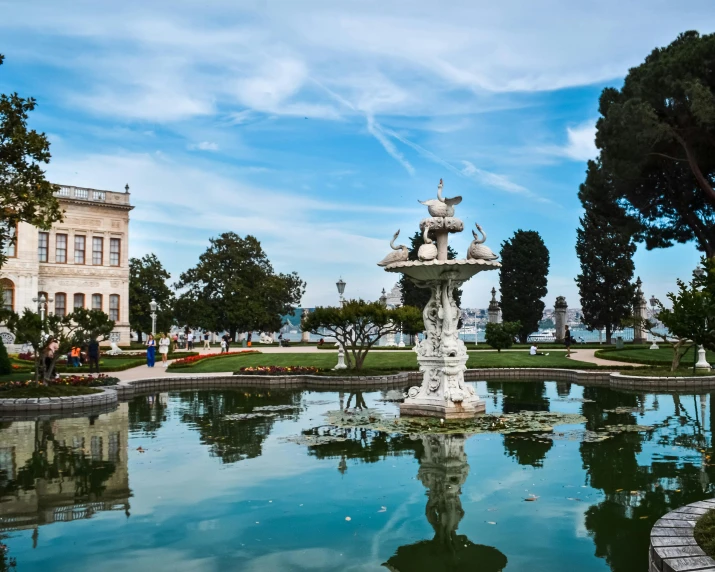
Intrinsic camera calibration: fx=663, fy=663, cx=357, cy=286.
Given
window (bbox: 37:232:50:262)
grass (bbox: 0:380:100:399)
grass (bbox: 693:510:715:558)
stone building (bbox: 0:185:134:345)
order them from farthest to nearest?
1. stone building (bbox: 0:185:134:345)
2. window (bbox: 37:232:50:262)
3. grass (bbox: 0:380:100:399)
4. grass (bbox: 693:510:715:558)

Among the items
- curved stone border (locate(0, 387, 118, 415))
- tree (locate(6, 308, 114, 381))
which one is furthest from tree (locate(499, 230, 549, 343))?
curved stone border (locate(0, 387, 118, 415))

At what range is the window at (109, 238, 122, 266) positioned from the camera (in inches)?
1841

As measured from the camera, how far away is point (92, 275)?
45.8 m

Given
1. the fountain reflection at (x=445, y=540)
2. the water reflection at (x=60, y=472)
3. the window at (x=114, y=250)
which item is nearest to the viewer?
the fountain reflection at (x=445, y=540)

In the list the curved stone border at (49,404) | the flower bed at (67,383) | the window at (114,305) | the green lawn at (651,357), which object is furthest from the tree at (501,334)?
the window at (114,305)

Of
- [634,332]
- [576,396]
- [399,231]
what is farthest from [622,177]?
[634,332]

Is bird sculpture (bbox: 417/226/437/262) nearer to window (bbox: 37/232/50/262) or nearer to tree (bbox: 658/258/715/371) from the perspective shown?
tree (bbox: 658/258/715/371)

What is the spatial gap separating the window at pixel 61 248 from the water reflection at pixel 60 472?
34.8m

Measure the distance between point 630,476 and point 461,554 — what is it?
3.34 m

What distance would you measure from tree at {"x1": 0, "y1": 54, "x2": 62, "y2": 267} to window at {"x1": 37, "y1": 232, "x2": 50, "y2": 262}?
32300 mm

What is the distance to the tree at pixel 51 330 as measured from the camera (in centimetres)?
1513

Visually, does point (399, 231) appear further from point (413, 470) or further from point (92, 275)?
point (92, 275)

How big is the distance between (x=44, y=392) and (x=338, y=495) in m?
10.4

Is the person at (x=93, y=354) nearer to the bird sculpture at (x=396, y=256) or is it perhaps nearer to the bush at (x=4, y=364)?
the bush at (x=4, y=364)
